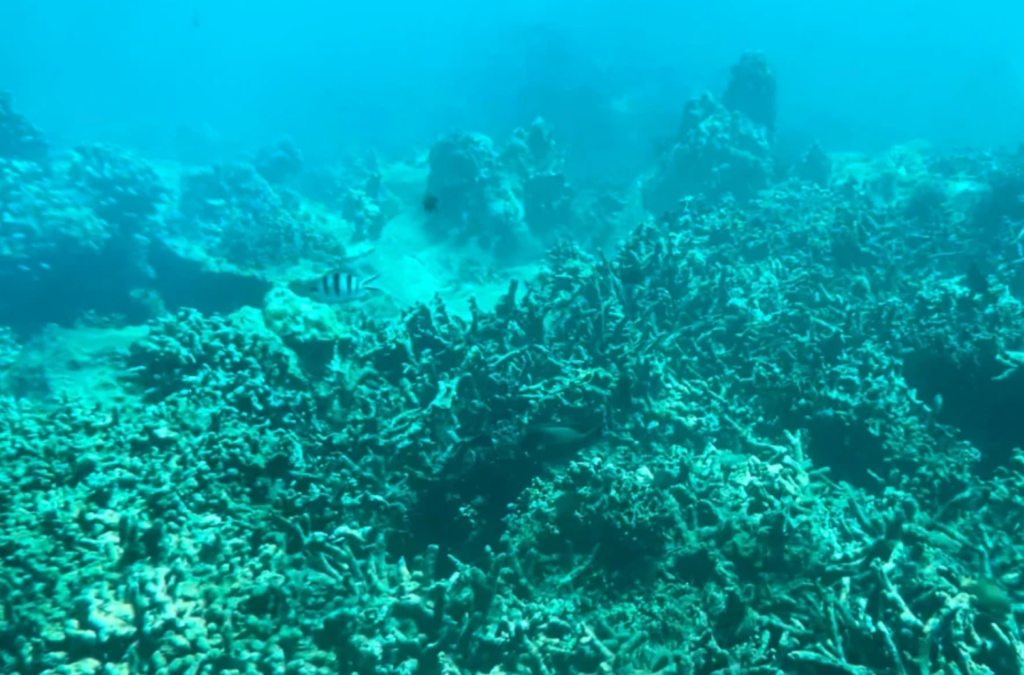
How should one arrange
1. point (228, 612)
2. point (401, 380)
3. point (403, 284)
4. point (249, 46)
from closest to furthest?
1. point (228, 612)
2. point (401, 380)
3. point (403, 284)
4. point (249, 46)

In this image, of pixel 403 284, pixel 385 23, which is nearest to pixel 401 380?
pixel 403 284

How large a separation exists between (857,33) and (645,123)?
2219 cm

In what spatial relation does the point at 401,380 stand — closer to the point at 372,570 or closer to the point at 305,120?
the point at 372,570

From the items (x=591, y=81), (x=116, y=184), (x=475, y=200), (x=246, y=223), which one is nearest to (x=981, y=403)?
(x=475, y=200)

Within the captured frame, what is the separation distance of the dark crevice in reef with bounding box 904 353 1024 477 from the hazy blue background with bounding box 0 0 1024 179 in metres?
17.3

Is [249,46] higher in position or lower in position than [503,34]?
higher

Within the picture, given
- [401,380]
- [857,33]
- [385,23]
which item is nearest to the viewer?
[401,380]

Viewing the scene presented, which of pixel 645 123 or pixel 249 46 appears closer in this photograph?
pixel 645 123

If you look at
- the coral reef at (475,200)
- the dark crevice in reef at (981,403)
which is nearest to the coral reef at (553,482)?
the dark crevice in reef at (981,403)

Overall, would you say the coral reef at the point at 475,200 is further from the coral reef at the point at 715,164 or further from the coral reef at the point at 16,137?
the coral reef at the point at 16,137

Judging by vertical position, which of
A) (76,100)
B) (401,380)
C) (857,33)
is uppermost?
(76,100)

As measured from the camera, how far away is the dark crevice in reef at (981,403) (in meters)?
5.55

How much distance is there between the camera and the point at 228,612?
3.65 meters

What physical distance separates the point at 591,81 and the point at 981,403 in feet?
82.9
